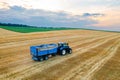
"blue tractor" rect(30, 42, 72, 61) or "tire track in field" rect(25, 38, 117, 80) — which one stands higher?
"blue tractor" rect(30, 42, 72, 61)

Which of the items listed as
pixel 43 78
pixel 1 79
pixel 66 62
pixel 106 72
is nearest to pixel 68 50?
pixel 66 62

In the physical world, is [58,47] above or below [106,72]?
above

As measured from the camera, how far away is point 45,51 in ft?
65.6

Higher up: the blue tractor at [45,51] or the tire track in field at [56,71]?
the blue tractor at [45,51]

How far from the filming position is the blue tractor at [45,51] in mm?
19328

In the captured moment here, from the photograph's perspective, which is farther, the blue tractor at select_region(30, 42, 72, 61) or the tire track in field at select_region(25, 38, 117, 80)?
the blue tractor at select_region(30, 42, 72, 61)

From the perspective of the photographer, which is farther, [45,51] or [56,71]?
[45,51]

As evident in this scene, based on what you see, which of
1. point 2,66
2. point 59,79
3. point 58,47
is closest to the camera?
point 59,79

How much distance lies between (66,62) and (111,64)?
5.29m

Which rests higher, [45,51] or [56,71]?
[45,51]

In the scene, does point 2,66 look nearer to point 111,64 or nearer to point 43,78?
point 43,78

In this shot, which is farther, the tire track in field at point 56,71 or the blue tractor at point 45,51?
the blue tractor at point 45,51

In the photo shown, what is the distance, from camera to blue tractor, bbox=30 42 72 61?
19.3m

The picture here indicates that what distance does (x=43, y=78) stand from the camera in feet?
45.4
